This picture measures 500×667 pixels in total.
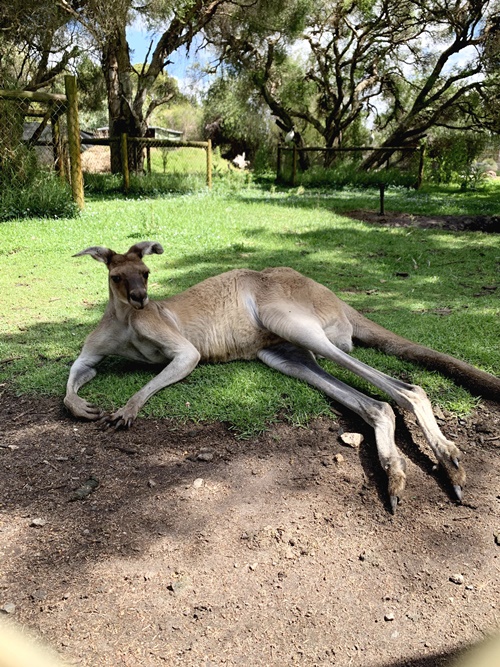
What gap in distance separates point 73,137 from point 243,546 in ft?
28.0

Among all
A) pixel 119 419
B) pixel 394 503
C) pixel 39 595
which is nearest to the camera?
pixel 39 595

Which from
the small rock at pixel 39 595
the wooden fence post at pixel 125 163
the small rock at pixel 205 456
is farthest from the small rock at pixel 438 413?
the wooden fence post at pixel 125 163

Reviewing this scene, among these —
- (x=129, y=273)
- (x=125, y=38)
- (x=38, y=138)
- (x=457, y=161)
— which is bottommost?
(x=129, y=273)

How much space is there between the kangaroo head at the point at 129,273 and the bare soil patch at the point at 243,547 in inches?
28.5

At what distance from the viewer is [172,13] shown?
14562 millimetres

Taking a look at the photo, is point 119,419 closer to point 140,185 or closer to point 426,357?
point 426,357

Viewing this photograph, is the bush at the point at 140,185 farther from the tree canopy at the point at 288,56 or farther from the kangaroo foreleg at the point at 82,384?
the kangaroo foreleg at the point at 82,384

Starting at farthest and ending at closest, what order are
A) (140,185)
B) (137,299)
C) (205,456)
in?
(140,185) < (137,299) < (205,456)

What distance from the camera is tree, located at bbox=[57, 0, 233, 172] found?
13508mm

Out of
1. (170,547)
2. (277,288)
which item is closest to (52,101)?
(277,288)

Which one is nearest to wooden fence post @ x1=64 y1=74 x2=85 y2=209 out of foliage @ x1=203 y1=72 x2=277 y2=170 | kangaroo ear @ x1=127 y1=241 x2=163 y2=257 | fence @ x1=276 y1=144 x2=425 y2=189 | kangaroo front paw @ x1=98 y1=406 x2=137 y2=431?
kangaroo ear @ x1=127 y1=241 x2=163 y2=257

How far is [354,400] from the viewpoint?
293cm

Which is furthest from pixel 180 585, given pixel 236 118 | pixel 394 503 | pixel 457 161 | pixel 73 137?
pixel 236 118

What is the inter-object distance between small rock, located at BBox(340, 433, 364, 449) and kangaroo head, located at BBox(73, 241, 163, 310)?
130 centimetres
